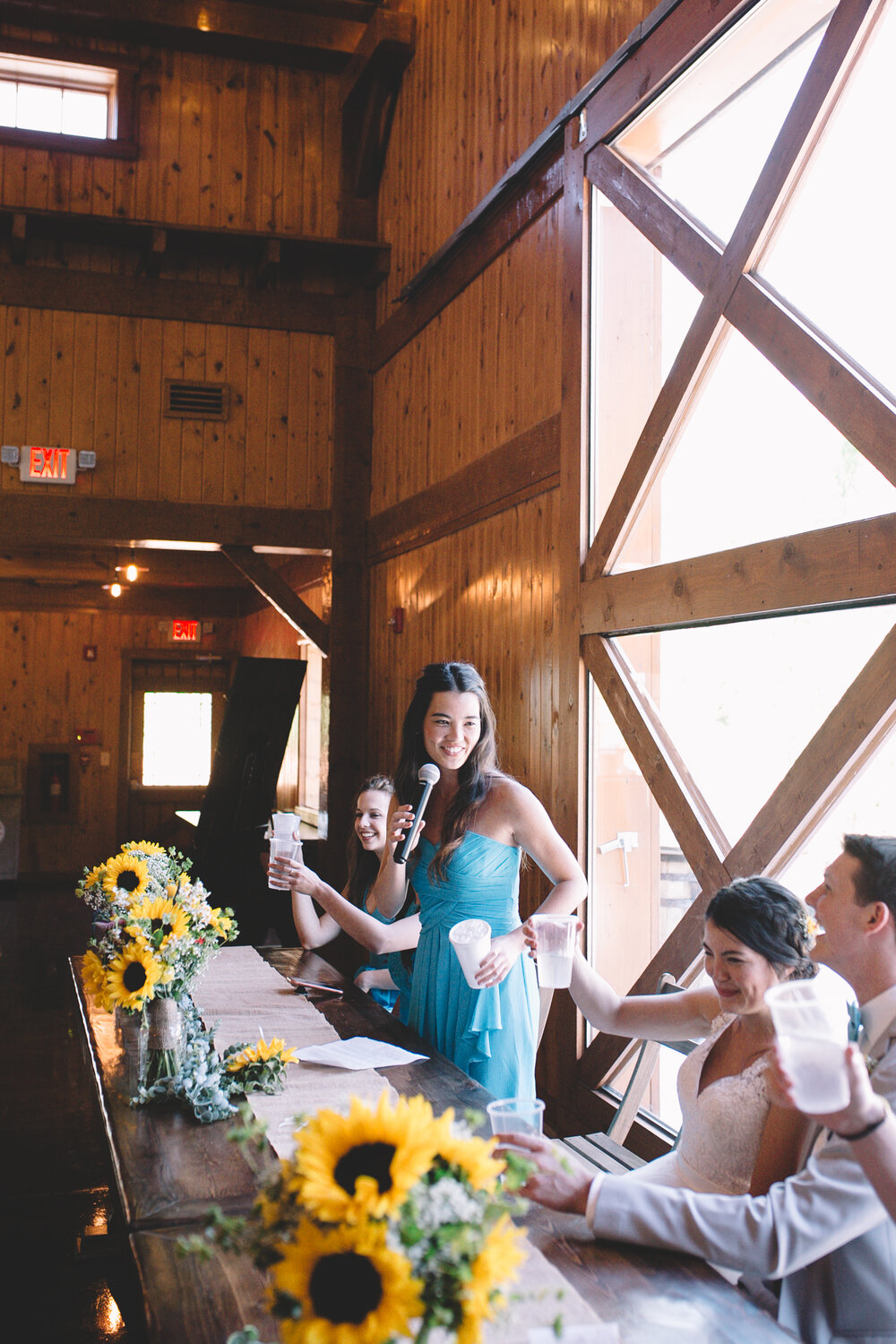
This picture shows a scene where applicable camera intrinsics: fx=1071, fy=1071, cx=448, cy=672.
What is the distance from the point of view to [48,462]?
6551 millimetres

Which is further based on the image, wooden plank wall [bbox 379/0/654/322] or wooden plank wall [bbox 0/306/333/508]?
wooden plank wall [bbox 0/306/333/508]

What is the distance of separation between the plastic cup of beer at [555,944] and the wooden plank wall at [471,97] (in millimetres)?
3183

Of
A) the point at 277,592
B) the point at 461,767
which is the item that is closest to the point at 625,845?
the point at 461,767

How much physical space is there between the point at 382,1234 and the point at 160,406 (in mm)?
6454

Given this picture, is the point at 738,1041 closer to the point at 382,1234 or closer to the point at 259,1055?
the point at 259,1055

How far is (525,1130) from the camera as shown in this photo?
1595 mm

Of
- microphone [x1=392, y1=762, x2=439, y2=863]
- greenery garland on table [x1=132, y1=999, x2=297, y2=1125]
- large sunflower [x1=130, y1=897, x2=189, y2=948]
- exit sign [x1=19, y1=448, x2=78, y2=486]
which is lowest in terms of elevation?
greenery garland on table [x1=132, y1=999, x2=297, y2=1125]

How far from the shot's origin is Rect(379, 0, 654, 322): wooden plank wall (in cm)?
421

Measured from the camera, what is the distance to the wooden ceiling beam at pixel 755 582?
8.52 feet

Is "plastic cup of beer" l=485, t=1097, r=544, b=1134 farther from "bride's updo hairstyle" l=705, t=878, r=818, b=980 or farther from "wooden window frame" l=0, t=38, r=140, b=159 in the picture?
"wooden window frame" l=0, t=38, r=140, b=159

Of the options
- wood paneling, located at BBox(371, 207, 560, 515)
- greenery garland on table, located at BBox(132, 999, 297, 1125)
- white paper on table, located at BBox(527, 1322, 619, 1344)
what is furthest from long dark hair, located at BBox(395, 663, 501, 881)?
wood paneling, located at BBox(371, 207, 560, 515)

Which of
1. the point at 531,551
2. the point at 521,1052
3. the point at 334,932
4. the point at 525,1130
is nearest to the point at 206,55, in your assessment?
the point at 531,551

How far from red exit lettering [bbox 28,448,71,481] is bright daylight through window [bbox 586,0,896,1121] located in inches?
152

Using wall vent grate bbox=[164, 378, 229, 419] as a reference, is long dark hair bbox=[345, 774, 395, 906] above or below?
below
